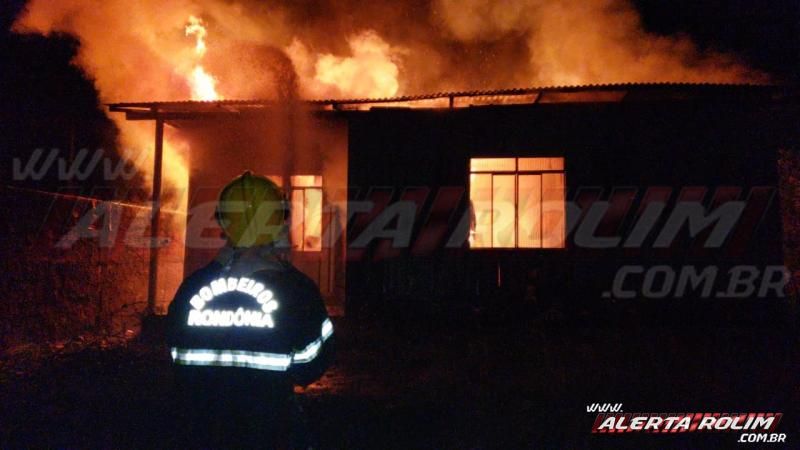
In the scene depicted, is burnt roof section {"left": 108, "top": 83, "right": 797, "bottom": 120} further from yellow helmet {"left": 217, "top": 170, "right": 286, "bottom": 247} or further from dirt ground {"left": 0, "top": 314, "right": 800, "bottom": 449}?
yellow helmet {"left": 217, "top": 170, "right": 286, "bottom": 247}

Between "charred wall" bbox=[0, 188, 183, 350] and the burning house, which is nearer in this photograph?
"charred wall" bbox=[0, 188, 183, 350]

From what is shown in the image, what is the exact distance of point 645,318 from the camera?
766 centimetres

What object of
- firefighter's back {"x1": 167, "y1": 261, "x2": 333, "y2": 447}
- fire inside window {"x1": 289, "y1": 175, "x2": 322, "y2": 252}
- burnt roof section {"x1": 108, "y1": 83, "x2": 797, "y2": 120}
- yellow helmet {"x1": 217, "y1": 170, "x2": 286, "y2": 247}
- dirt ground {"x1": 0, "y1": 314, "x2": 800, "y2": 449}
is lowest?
dirt ground {"x1": 0, "y1": 314, "x2": 800, "y2": 449}

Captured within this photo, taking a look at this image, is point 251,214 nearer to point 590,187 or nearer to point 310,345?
point 310,345

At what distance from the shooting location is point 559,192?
825cm

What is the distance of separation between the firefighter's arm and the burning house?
602 cm

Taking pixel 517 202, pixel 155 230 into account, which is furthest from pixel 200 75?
pixel 517 202

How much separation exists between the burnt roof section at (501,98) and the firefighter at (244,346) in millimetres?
6046

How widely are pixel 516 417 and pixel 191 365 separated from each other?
146 inches

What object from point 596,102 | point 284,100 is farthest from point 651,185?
point 284,100

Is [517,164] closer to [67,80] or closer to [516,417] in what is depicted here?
[516,417]

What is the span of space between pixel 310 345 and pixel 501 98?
687 cm

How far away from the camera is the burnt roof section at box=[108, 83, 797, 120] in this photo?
7.19 metres

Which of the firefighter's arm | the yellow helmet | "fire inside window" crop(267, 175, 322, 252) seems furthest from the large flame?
the firefighter's arm
